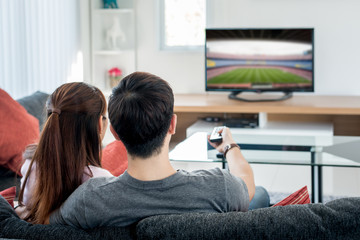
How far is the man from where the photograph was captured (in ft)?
4.07

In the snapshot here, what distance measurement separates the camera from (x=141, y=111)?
1247 millimetres

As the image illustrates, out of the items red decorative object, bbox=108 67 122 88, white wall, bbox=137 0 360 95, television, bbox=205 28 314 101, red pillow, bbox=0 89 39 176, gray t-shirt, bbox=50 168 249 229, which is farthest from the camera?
red decorative object, bbox=108 67 122 88

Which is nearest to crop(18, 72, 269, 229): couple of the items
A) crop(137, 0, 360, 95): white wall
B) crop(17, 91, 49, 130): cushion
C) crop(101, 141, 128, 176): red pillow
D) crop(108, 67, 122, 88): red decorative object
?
crop(101, 141, 128, 176): red pillow

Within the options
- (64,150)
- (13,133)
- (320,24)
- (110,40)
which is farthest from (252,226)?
(110,40)

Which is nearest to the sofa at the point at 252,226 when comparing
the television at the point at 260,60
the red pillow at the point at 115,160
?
the red pillow at the point at 115,160

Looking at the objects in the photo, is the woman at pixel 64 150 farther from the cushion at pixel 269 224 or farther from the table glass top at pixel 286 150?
the table glass top at pixel 286 150

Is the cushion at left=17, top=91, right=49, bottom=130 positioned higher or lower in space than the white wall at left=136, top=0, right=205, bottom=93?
lower

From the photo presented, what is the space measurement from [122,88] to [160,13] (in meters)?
4.16

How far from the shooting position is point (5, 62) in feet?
13.4

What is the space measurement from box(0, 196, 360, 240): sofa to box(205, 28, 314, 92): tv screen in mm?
3693

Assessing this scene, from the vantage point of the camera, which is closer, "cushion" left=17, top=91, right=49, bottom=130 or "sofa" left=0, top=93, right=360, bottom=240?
"sofa" left=0, top=93, right=360, bottom=240

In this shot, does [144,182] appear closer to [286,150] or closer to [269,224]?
[269,224]

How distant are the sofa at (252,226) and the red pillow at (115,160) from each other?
0.90 metres

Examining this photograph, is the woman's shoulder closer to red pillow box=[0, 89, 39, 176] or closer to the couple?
the couple
